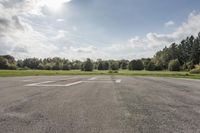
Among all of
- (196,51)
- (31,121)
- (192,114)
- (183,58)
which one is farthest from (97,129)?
(183,58)

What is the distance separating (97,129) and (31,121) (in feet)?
4.33

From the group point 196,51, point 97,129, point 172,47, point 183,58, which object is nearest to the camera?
point 97,129

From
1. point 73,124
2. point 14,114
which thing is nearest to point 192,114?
point 73,124

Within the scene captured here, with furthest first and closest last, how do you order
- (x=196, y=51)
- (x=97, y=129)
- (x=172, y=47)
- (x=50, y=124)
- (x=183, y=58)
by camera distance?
(x=172, y=47) → (x=183, y=58) → (x=196, y=51) → (x=50, y=124) → (x=97, y=129)

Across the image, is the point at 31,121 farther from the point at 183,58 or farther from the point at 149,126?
the point at 183,58

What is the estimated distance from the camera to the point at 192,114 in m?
4.50

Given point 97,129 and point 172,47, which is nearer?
point 97,129

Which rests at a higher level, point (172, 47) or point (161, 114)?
point (172, 47)

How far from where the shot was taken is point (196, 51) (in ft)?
293

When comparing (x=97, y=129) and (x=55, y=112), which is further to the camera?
(x=55, y=112)

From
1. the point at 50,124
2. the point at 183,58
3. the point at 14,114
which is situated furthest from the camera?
the point at 183,58

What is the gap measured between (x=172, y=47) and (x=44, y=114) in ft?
362

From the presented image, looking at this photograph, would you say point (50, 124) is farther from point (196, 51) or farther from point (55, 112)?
point (196, 51)

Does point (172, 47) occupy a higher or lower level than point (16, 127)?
higher
